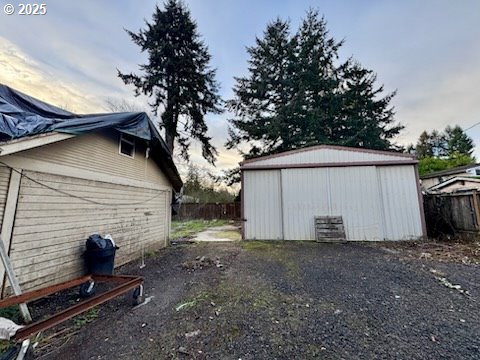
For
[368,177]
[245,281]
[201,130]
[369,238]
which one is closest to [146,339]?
[245,281]

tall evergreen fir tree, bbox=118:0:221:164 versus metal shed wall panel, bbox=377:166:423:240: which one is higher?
tall evergreen fir tree, bbox=118:0:221:164

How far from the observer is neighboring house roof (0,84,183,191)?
267 cm

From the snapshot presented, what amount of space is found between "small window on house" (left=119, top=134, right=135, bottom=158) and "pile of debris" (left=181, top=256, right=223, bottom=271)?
11.2 ft

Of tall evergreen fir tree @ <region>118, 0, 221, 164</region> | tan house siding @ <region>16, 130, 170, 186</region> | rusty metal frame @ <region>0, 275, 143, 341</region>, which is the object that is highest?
tall evergreen fir tree @ <region>118, 0, 221, 164</region>

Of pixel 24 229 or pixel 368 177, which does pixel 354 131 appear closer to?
pixel 368 177

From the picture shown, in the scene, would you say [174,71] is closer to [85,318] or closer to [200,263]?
[200,263]

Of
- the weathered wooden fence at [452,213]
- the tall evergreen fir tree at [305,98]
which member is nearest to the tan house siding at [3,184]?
the weathered wooden fence at [452,213]

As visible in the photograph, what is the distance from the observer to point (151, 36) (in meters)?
12.2

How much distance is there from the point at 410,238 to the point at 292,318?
699 cm

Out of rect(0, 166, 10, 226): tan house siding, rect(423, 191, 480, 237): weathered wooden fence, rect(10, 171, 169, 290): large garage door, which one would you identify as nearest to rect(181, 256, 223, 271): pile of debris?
rect(10, 171, 169, 290): large garage door

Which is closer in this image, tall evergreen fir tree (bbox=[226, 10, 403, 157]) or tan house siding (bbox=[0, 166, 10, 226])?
tan house siding (bbox=[0, 166, 10, 226])

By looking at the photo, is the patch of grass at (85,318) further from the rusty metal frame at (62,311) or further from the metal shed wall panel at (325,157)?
the metal shed wall panel at (325,157)

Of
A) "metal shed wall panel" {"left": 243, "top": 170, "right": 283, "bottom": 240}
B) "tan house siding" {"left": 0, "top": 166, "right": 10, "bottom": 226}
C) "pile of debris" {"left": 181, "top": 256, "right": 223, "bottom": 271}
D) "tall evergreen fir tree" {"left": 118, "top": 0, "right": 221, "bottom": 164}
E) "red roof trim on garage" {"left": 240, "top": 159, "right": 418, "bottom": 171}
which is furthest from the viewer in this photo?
"tall evergreen fir tree" {"left": 118, "top": 0, "right": 221, "bottom": 164}

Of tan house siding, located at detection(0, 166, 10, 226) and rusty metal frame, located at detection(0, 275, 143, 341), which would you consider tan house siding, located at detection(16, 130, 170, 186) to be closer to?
tan house siding, located at detection(0, 166, 10, 226)
